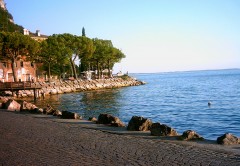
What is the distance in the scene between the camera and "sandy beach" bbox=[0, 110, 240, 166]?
9.03 m

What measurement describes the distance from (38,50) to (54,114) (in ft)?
149

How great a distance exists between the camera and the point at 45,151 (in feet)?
33.6

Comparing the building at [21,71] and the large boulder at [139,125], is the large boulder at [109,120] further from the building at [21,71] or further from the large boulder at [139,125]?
the building at [21,71]

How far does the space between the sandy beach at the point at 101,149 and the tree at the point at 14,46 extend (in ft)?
150

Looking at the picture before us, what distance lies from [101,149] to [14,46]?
169 feet

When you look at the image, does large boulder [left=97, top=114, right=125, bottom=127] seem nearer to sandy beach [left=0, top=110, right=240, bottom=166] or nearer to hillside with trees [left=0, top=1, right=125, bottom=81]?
sandy beach [left=0, top=110, right=240, bottom=166]

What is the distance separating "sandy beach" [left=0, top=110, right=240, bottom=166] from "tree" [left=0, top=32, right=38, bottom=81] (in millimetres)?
45818

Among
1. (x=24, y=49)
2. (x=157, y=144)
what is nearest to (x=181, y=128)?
(x=157, y=144)

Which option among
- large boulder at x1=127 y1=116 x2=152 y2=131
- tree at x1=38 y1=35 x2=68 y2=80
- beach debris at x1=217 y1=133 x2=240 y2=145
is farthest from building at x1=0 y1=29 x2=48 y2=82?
beach debris at x1=217 y1=133 x2=240 y2=145

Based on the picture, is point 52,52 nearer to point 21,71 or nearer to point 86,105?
point 21,71

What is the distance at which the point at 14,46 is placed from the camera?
188ft

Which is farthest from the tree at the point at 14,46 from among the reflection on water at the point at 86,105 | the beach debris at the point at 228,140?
the beach debris at the point at 228,140

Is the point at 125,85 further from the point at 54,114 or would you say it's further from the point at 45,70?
the point at 54,114

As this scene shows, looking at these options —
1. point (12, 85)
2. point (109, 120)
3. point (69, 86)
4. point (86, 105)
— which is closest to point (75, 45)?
point (69, 86)
